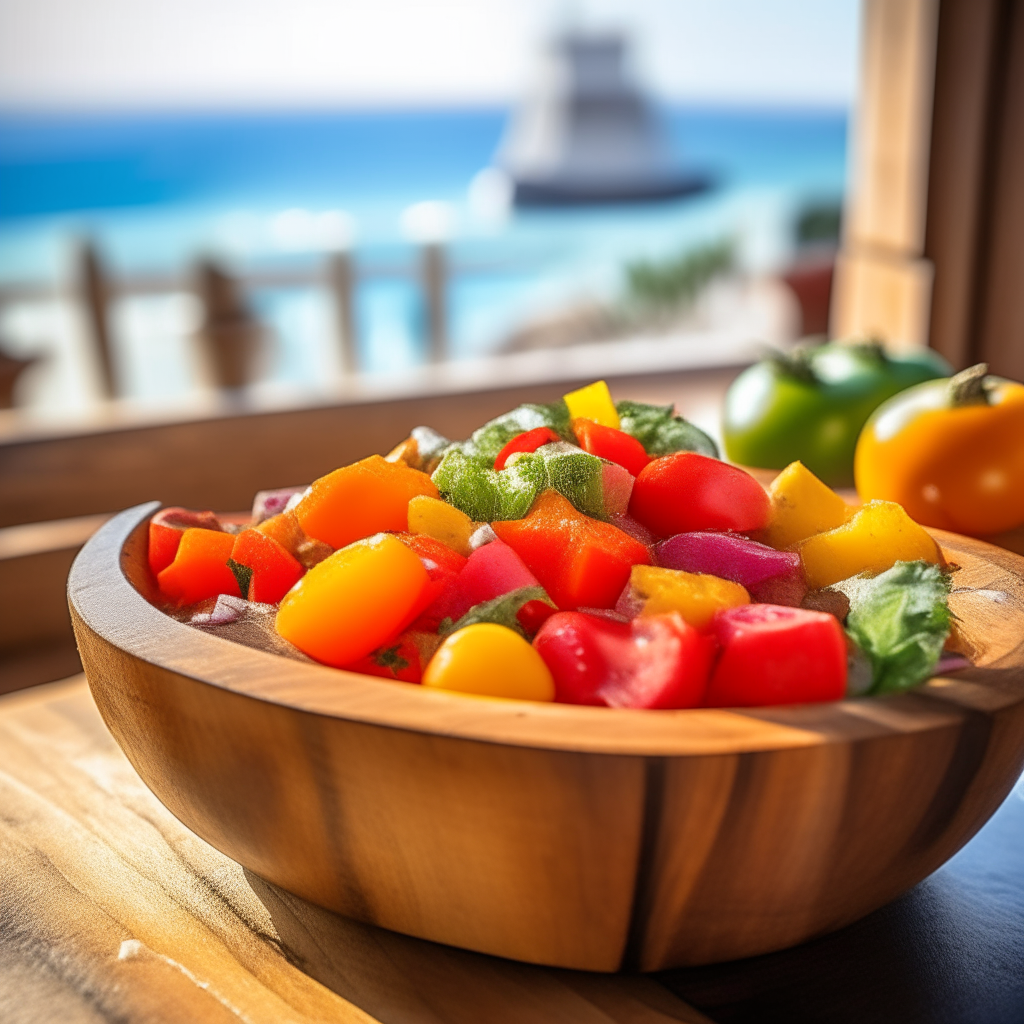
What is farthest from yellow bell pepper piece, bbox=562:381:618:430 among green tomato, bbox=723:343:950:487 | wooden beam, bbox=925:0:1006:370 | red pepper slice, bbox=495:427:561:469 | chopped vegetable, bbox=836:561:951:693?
wooden beam, bbox=925:0:1006:370

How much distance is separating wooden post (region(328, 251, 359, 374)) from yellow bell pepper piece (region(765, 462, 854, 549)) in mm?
3139

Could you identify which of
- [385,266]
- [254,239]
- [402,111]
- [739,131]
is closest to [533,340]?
[385,266]

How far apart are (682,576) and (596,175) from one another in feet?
92.1

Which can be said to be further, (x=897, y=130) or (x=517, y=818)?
(x=897, y=130)

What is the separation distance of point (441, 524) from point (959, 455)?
0.87m

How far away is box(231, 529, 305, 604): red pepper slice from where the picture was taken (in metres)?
0.88

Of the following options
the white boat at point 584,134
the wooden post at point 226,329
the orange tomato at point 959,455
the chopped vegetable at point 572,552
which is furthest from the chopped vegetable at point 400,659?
the white boat at point 584,134

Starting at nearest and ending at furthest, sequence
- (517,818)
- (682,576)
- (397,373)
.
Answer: (517,818), (682,576), (397,373)

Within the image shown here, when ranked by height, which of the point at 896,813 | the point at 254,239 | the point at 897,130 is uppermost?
the point at 897,130

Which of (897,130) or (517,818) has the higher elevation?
(897,130)

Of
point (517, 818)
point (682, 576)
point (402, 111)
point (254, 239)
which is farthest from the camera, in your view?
point (402, 111)

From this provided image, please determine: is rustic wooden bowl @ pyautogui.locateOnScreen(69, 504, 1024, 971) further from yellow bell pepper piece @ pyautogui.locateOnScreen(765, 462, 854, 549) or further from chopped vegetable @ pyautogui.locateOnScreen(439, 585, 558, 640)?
yellow bell pepper piece @ pyautogui.locateOnScreen(765, 462, 854, 549)

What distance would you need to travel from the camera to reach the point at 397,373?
343 cm

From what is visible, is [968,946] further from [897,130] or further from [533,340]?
[533,340]
